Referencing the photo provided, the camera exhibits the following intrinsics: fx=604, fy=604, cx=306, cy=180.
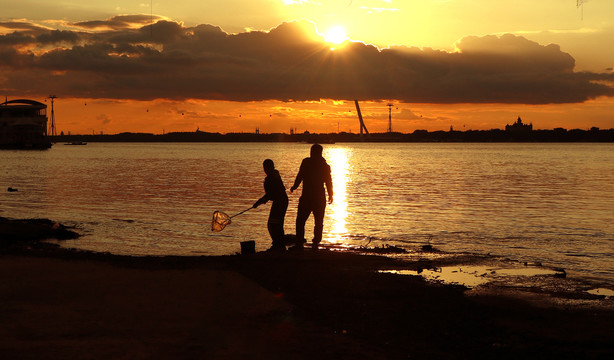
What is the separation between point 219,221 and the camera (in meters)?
17.4

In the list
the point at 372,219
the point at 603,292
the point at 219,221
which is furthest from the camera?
the point at 372,219

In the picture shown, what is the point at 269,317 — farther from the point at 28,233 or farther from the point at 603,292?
the point at 28,233

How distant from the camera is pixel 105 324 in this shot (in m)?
7.97

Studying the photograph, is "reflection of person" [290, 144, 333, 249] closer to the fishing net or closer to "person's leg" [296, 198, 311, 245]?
"person's leg" [296, 198, 311, 245]

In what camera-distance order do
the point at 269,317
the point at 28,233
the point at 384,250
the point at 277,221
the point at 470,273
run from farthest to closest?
the point at 28,233, the point at 384,250, the point at 277,221, the point at 470,273, the point at 269,317

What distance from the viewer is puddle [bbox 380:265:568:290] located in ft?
40.1

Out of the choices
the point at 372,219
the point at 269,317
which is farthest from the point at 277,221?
the point at 372,219

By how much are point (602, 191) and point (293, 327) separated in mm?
41087

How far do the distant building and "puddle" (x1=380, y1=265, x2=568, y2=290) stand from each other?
508ft

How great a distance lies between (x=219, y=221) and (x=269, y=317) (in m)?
9.04

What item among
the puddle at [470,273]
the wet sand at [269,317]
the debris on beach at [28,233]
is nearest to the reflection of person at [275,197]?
the wet sand at [269,317]

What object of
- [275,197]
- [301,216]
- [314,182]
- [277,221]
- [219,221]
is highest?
[314,182]

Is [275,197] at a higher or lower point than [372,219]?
higher

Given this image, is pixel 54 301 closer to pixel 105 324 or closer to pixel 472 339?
pixel 105 324
